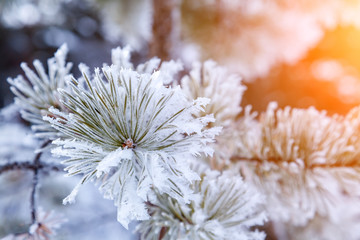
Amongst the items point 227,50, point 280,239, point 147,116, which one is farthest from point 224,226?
point 227,50

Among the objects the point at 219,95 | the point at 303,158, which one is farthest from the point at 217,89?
the point at 303,158

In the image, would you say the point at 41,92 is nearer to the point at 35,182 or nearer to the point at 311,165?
the point at 35,182

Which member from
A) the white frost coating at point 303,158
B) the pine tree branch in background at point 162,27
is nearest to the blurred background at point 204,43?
the pine tree branch in background at point 162,27

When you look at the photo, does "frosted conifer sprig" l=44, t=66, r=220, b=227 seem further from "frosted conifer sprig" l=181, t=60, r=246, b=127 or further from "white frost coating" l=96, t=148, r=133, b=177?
"frosted conifer sprig" l=181, t=60, r=246, b=127

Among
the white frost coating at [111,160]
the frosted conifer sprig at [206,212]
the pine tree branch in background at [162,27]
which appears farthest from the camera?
the pine tree branch in background at [162,27]

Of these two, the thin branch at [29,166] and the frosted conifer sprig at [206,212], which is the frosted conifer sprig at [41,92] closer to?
the thin branch at [29,166]

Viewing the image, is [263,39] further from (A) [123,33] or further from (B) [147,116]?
(B) [147,116]

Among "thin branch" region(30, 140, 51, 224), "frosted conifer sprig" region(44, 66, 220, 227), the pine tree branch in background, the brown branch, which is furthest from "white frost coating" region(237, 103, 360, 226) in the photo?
the pine tree branch in background
